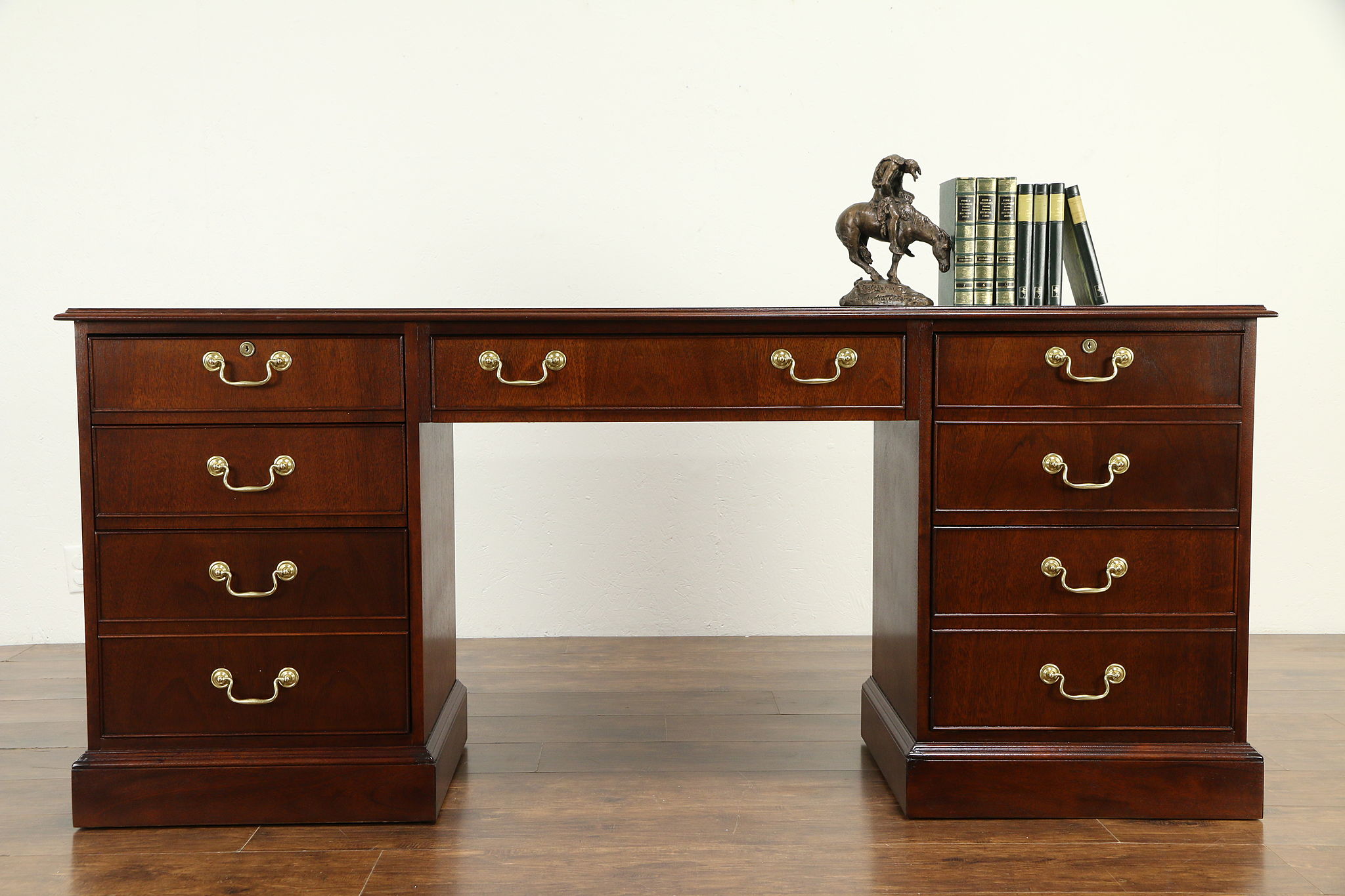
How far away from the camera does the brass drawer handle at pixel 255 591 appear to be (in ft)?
5.22

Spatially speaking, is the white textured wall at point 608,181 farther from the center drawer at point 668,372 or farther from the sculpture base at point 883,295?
the center drawer at point 668,372

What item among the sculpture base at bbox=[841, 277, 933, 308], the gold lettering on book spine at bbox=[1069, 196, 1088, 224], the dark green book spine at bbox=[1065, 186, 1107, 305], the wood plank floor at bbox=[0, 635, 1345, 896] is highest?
the gold lettering on book spine at bbox=[1069, 196, 1088, 224]

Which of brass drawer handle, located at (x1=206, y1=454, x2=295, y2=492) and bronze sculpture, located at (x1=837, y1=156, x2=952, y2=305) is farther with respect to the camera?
bronze sculpture, located at (x1=837, y1=156, x2=952, y2=305)

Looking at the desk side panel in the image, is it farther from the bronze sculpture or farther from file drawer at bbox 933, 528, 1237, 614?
the bronze sculpture

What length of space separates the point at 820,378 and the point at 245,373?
2.83 ft

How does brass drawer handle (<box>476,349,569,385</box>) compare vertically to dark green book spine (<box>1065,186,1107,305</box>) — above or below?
below

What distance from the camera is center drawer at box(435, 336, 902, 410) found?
5.24 ft

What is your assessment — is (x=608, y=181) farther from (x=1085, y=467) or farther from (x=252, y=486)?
(x=1085, y=467)

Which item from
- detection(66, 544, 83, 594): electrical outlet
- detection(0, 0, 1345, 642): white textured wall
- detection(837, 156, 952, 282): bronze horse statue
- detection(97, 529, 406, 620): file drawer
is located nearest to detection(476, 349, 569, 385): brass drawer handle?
detection(97, 529, 406, 620): file drawer

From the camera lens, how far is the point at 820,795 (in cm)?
171

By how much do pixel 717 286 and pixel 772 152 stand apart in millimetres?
358

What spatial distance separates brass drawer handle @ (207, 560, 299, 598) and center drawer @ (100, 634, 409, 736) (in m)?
0.07

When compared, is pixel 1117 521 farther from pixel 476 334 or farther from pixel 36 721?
pixel 36 721

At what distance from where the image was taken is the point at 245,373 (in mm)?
1586
